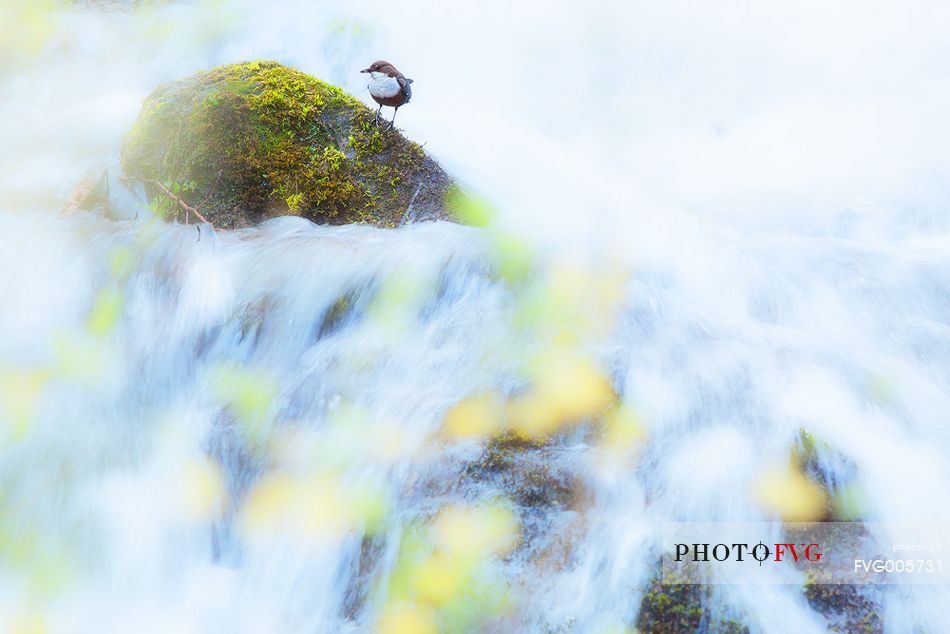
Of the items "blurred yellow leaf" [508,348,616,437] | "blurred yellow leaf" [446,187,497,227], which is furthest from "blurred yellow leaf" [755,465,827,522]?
"blurred yellow leaf" [446,187,497,227]

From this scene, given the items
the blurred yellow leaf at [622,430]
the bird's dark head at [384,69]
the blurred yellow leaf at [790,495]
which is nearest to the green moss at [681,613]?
the blurred yellow leaf at [790,495]

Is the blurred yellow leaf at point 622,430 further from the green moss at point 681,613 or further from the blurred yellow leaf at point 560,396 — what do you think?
the green moss at point 681,613

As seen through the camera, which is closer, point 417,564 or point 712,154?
point 417,564

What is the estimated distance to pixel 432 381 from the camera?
3609mm

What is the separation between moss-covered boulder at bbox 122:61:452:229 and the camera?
14.3 ft

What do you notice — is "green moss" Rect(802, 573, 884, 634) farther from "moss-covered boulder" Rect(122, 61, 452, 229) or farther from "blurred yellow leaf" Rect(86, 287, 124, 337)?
"blurred yellow leaf" Rect(86, 287, 124, 337)

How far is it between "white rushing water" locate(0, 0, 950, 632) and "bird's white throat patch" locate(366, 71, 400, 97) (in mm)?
888

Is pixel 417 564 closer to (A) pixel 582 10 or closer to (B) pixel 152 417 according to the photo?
(B) pixel 152 417

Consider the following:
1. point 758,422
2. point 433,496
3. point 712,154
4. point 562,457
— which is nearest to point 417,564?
point 433,496

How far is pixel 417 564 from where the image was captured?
115 inches

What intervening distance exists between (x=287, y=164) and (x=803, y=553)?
3.72 m

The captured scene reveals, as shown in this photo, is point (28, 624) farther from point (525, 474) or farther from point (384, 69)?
point (384, 69)

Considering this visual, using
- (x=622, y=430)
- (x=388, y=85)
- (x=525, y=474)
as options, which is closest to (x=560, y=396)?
(x=622, y=430)

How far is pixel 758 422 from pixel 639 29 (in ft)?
23.4
